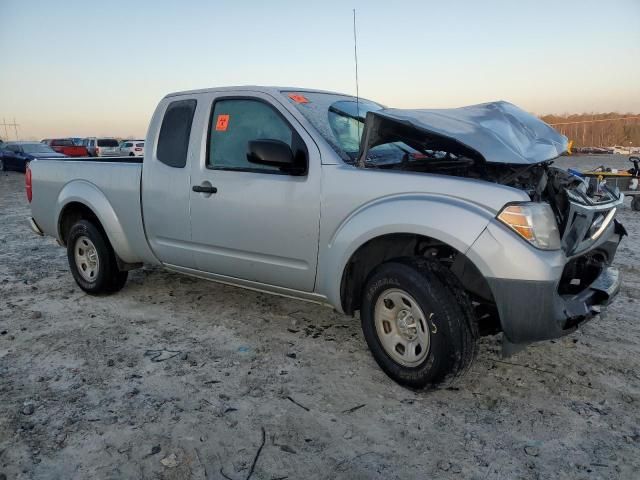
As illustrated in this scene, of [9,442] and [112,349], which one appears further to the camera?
[112,349]

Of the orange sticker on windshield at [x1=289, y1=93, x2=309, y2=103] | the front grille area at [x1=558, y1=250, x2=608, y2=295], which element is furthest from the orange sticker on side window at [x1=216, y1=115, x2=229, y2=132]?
the front grille area at [x1=558, y1=250, x2=608, y2=295]

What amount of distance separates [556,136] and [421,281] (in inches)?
66.7

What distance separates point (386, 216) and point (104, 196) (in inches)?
115

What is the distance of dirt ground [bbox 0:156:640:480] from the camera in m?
2.44

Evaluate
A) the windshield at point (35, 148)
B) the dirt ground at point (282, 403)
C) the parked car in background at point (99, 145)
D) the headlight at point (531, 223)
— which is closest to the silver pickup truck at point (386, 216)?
the headlight at point (531, 223)

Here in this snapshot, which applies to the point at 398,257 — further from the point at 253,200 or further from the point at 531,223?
the point at 253,200

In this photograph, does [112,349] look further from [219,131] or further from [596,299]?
[596,299]

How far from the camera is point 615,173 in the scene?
1074 cm

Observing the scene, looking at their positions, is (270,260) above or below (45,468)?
above

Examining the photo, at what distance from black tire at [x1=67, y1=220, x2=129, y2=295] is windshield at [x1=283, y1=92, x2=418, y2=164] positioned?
7.61 feet

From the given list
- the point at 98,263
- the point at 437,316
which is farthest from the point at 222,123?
the point at 437,316

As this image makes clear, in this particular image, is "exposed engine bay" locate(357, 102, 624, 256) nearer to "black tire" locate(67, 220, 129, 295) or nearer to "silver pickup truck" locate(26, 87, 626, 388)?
"silver pickup truck" locate(26, 87, 626, 388)

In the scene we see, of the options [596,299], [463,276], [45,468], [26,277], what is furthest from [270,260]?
[26,277]

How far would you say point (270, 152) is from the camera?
3287 mm
